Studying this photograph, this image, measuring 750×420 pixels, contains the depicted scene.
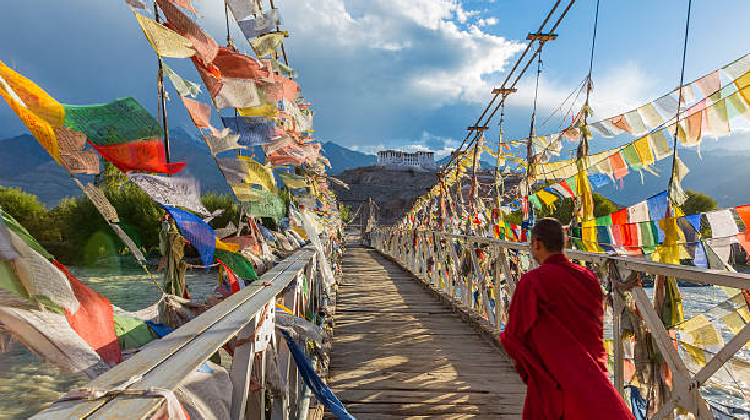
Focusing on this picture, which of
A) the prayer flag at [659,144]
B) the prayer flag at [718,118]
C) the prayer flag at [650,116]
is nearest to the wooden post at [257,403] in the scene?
the prayer flag at [718,118]

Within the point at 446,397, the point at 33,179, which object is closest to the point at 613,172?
the point at 446,397

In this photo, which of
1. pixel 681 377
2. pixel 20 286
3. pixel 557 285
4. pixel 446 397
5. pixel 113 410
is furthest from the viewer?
pixel 446 397

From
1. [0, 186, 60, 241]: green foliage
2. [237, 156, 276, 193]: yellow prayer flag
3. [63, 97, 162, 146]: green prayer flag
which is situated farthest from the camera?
[0, 186, 60, 241]: green foliage

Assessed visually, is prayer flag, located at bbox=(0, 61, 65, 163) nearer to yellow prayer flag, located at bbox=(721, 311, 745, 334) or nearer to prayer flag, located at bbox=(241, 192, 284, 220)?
prayer flag, located at bbox=(241, 192, 284, 220)

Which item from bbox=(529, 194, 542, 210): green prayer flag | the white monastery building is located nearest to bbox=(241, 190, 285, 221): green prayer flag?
bbox=(529, 194, 542, 210): green prayer flag

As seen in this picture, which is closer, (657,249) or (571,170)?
(657,249)

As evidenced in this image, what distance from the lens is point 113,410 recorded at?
0.75m

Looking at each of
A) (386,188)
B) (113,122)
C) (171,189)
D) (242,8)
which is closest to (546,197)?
(242,8)

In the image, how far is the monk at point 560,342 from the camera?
197cm

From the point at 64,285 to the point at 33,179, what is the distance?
6820 inches

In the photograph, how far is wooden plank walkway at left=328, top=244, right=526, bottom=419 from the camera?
294cm

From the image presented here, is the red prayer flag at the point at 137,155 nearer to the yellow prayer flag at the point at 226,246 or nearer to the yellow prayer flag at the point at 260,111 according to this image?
the yellow prayer flag at the point at 226,246

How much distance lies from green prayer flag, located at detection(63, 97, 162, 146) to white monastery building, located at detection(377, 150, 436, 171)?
97.6 metres

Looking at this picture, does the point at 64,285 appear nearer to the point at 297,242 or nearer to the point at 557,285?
the point at 557,285
